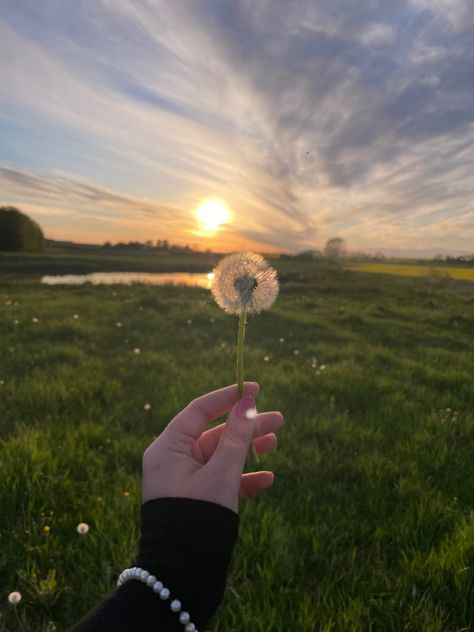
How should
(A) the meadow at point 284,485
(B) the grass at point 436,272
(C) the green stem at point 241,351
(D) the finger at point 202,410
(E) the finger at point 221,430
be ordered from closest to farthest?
(C) the green stem at point 241,351 < (D) the finger at point 202,410 < (E) the finger at point 221,430 < (A) the meadow at point 284,485 < (B) the grass at point 436,272

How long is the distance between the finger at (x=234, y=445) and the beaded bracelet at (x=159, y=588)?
0.40m

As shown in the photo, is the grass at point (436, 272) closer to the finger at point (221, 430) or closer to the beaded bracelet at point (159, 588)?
the finger at point (221, 430)

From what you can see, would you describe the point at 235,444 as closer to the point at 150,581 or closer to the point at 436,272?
the point at 150,581

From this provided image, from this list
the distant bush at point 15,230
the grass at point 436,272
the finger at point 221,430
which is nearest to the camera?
the finger at point 221,430

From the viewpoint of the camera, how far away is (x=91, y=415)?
4.84m

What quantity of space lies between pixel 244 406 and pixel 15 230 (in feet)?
213

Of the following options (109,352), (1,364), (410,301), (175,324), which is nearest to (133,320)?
(175,324)

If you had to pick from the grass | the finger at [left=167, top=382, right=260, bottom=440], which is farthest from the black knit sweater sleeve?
the grass

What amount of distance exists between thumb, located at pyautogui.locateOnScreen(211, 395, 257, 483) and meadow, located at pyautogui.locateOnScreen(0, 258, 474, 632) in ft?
4.28

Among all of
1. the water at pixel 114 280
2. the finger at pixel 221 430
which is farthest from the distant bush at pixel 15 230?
the finger at pixel 221 430

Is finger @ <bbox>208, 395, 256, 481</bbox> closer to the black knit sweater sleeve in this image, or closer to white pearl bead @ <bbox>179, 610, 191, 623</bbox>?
the black knit sweater sleeve

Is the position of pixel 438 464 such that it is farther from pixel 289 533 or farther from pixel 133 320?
pixel 133 320

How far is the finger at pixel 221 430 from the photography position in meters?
2.09

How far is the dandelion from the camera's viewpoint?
1.85 meters
